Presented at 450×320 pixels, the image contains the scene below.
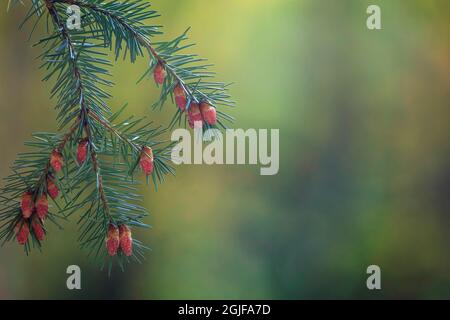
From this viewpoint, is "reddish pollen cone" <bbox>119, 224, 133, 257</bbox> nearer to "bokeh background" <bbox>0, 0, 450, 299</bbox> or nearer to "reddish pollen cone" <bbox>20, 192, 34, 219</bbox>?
"reddish pollen cone" <bbox>20, 192, 34, 219</bbox>

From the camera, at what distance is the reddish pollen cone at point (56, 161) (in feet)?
1.42

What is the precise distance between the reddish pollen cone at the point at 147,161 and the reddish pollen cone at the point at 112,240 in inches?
2.0

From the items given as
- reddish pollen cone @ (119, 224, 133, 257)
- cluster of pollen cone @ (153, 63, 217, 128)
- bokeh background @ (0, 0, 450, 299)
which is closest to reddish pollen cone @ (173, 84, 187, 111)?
cluster of pollen cone @ (153, 63, 217, 128)

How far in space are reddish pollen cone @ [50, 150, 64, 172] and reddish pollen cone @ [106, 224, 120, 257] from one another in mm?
60

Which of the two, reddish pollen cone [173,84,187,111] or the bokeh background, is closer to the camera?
reddish pollen cone [173,84,187,111]

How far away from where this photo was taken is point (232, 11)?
1002 millimetres

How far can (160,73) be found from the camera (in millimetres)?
447

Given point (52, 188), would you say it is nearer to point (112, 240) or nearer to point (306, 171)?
point (112, 240)

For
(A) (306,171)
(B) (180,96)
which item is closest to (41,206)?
(B) (180,96)

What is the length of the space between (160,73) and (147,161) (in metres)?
0.07

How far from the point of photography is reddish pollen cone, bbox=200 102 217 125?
43 cm

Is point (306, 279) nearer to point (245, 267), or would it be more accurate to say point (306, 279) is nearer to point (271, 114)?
point (245, 267)

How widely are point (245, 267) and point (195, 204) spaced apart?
A: 0.14 metres

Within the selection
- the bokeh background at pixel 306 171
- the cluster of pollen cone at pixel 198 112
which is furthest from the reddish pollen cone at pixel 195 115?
the bokeh background at pixel 306 171
